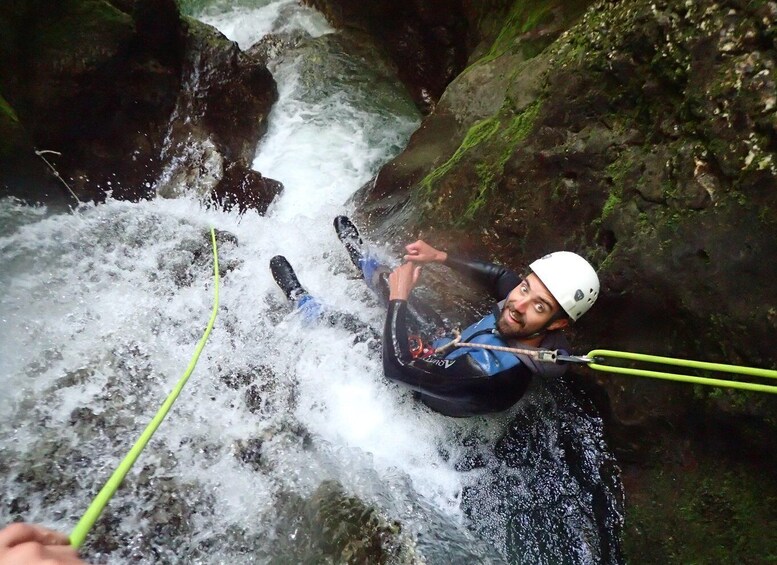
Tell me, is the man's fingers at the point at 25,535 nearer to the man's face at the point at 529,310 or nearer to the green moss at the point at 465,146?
the man's face at the point at 529,310

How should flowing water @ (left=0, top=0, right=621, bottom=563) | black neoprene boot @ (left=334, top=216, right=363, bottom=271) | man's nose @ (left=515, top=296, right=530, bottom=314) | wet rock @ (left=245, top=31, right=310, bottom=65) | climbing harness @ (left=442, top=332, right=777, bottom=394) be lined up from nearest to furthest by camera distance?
climbing harness @ (left=442, top=332, right=777, bottom=394) < flowing water @ (left=0, top=0, right=621, bottom=563) < man's nose @ (left=515, top=296, right=530, bottom=314) < black neoprene boot @ (left=334, top=216, right=363, bottom=271) < wet rock @ (left=245, top=31, right=310, bottom=65)

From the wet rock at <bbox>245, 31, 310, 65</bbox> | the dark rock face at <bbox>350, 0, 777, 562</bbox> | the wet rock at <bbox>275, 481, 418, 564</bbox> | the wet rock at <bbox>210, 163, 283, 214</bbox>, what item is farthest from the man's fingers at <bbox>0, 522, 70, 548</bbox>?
the wet rock at <bbox>245, 31, 310, 65</bbox>

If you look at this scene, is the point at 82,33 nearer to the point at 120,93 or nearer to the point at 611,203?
the point at 120,93

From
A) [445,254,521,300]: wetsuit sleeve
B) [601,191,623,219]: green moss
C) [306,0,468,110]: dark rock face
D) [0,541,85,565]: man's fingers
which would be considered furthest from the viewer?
[306,0,468,110]: dark rock face

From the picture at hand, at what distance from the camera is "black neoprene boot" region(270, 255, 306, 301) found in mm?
4305

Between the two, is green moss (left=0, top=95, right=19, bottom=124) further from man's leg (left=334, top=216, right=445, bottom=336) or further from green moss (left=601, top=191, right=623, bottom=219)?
green moss (left=601, top=191, right=623, bottom=219)

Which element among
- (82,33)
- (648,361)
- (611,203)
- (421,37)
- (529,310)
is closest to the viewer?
(648,361)

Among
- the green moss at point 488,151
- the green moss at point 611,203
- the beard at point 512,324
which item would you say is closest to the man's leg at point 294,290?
the green moss at point 488,151

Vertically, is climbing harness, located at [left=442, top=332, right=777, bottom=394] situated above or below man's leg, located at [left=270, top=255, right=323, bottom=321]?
above

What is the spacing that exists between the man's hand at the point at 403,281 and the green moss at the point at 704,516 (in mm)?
1974

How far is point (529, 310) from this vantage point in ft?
9.94

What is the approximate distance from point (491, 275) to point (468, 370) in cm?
96

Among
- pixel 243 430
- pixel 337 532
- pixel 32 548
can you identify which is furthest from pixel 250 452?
pixel 32 548

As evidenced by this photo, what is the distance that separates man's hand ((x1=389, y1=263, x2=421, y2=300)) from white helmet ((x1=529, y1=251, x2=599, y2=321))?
2.98ft
